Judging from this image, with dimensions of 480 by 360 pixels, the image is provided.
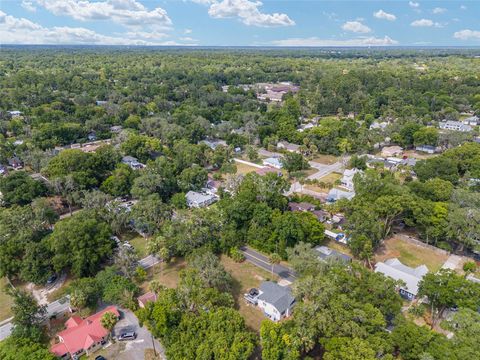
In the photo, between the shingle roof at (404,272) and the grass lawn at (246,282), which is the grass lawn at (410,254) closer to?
the shingle roof at (404,272)

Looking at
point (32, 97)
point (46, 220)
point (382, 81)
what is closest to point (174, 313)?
point (46, 220)

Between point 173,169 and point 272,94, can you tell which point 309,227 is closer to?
point 173,169

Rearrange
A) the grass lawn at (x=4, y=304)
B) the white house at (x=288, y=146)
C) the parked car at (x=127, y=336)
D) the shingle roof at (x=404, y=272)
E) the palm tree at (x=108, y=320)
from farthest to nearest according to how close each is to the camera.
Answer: the white house at (x=288, y=146), the shingle roof at (x=404, y=272), the grass lawn at (x=4, y=304), the parked car at (x=127, y=336), the palm tree at (x=108, y=320)

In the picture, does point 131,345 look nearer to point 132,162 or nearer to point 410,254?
point 410,254

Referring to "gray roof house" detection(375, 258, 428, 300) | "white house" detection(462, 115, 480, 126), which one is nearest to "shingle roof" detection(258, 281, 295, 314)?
"gray roof house" detection(375, 258, 428, 300)

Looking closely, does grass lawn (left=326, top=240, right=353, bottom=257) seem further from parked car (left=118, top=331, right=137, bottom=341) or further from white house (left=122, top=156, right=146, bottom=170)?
white house (left=122, top=156, right=146, bottom=170)

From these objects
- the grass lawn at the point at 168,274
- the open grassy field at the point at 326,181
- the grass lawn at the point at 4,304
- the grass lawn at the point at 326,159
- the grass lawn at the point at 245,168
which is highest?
the grass lawn at the point at 326,159

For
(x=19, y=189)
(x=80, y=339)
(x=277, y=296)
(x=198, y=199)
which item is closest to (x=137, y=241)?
(x=198, y=199)

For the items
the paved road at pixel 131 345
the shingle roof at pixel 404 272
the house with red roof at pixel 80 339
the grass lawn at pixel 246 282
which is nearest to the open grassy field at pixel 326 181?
the shingle roof at pixel 404 272
